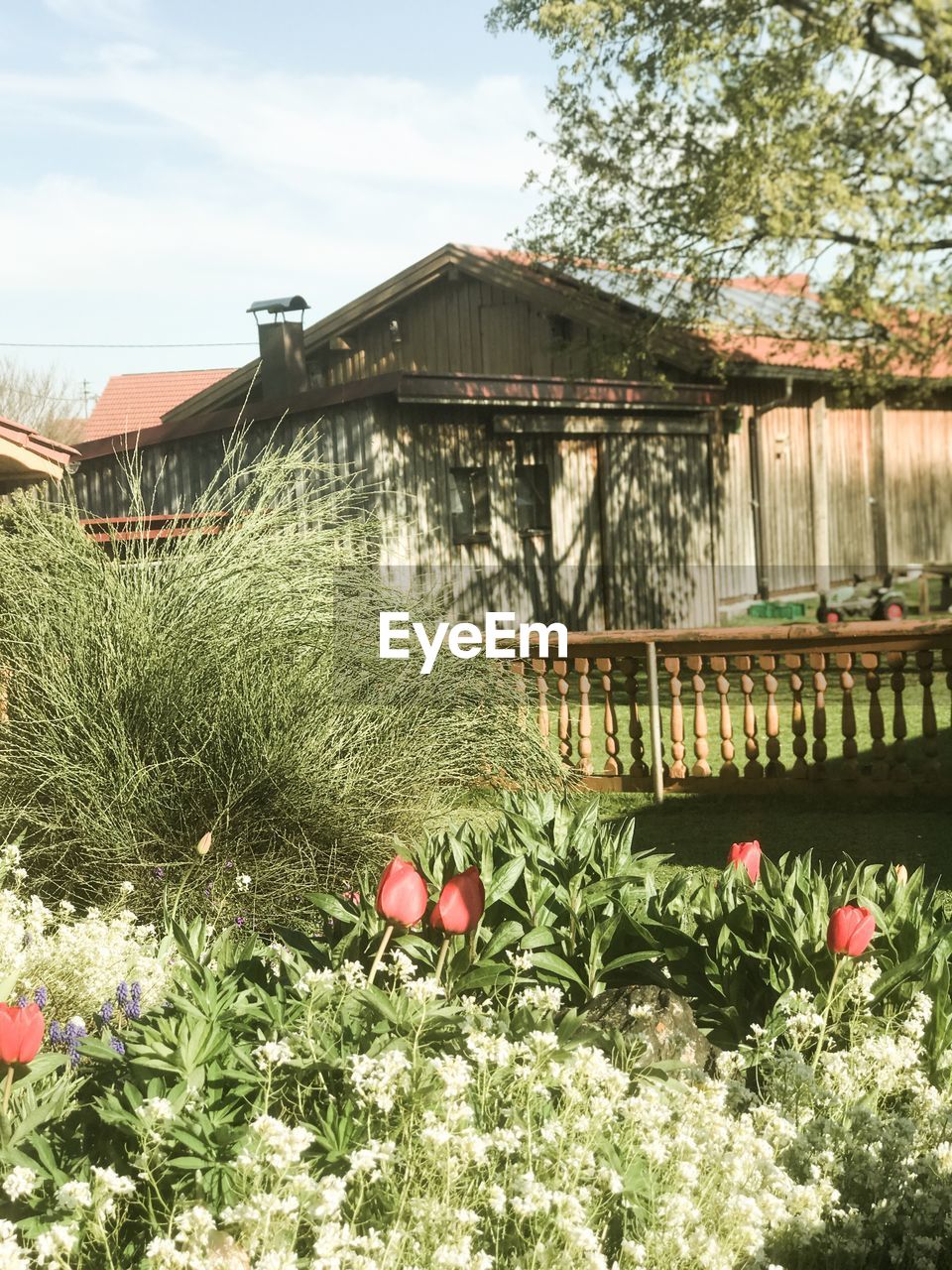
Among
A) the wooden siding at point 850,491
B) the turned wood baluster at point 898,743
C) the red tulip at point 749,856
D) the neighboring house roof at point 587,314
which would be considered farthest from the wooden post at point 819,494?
the red tulip at point 749,856

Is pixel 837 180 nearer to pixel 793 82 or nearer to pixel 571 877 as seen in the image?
pixel 793 82

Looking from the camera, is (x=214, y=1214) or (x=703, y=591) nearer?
(x=214, y=1214)

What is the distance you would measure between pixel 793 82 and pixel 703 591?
641cm

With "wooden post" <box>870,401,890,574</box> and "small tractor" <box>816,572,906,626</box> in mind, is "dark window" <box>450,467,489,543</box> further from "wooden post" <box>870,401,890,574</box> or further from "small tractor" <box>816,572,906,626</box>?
"wooden post" <box>870,401,890,574</box>

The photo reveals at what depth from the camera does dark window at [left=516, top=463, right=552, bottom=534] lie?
15.9 metres

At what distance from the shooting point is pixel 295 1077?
2.43 metres

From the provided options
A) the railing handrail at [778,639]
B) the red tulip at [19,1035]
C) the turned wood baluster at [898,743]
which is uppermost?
the railing handrail at [778,639]

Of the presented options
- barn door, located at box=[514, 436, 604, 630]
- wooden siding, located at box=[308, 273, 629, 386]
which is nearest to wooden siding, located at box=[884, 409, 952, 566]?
wooden siding, located at box=[308, 273, 629, 386]

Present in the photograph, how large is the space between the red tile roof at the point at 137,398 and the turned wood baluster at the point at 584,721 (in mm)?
28724

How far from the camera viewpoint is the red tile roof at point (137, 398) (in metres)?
36.8

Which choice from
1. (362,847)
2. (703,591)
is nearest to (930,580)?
(703,591)

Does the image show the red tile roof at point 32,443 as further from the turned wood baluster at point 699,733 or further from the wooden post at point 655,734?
the turned wood baluster at point 699,733

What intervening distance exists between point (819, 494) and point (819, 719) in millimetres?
13111

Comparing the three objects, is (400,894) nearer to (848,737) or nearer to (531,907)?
(531,907)
